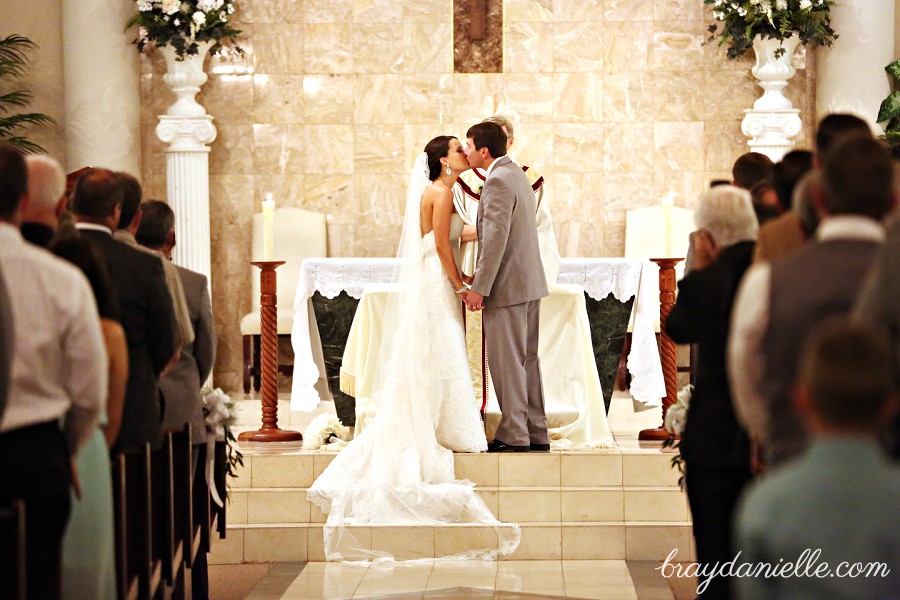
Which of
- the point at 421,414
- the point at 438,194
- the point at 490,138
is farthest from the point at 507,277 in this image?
the point at 421,414

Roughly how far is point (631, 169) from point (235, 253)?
10.9ft

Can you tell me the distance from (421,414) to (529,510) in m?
0.75

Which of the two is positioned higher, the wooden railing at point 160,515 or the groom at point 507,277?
the groom at point 507,277

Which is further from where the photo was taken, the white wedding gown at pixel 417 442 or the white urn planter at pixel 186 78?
the white urn planter at pixel 186 78

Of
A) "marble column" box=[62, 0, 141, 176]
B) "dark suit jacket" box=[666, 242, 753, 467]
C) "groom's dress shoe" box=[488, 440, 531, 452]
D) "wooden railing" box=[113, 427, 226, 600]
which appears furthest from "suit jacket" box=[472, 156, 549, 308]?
"marble column" box=[62, 0, 141, 176]

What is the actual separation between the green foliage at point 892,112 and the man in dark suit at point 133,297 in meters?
6.56

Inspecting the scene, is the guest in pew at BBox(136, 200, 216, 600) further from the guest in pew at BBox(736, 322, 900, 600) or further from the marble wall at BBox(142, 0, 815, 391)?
the marble wall at BBox(142, 0, 815, 391)

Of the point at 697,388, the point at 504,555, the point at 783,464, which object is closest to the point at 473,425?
the point at 504,555

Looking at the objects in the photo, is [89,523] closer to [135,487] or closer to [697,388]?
[135,487]

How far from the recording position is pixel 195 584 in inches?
209

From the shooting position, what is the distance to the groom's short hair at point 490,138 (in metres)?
6.80

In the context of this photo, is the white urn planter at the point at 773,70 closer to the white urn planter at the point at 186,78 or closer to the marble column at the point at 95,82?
the white urn planter at the point at 186,78

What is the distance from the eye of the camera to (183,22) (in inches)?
382

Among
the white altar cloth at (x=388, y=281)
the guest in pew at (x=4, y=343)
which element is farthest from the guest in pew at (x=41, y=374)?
the white altar cloth at (x=388, y=281)
